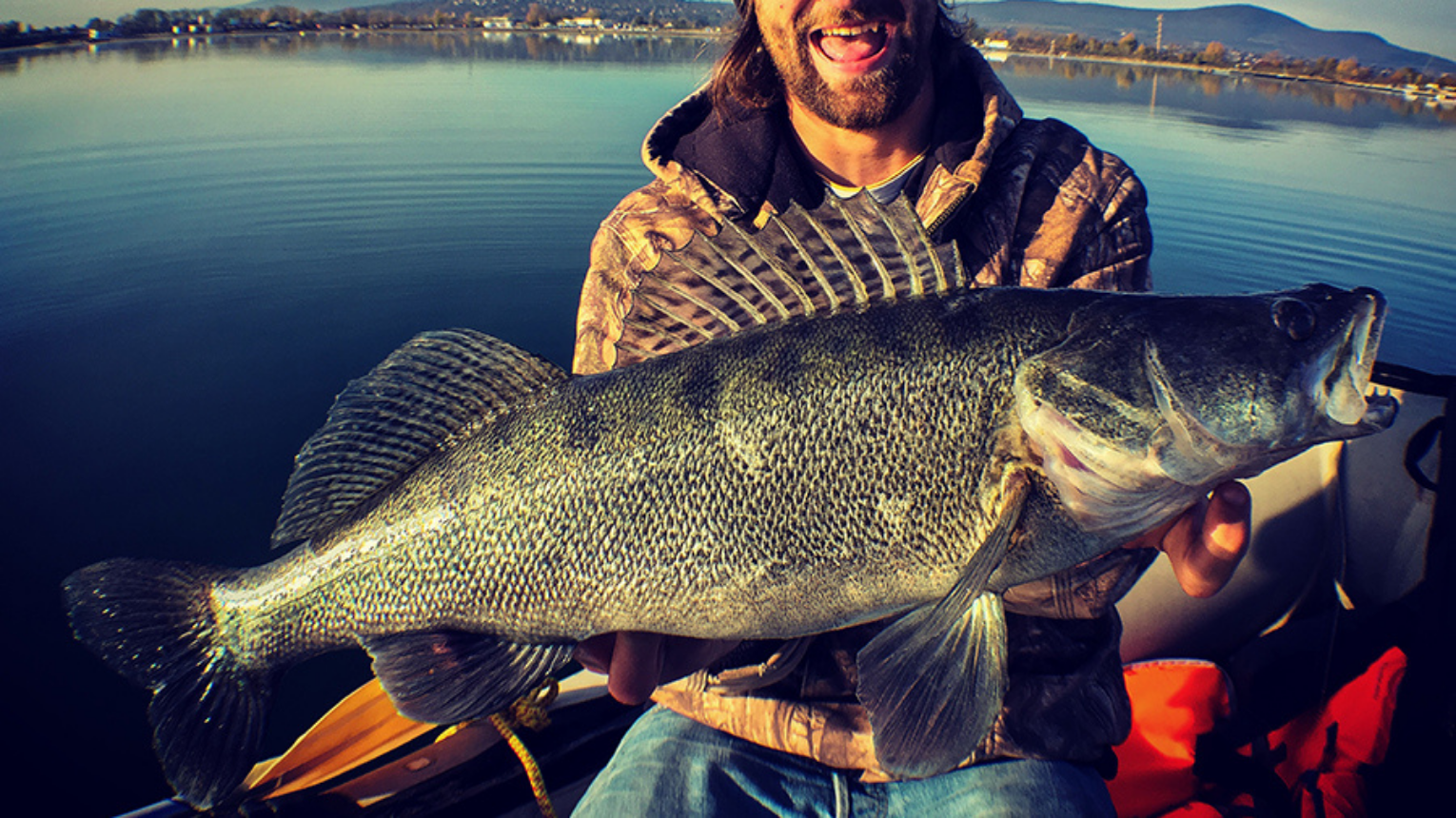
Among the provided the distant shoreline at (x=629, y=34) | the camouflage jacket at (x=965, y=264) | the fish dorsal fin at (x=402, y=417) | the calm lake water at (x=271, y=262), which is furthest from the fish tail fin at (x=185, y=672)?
the distant shoreline at (x=629, y=34)

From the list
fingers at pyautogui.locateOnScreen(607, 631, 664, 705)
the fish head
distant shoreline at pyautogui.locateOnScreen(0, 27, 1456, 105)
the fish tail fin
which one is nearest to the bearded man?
fingers at pyautogui.locateOnScreen(607, 631, 664, 705)

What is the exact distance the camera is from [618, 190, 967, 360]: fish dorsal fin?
5.59ft

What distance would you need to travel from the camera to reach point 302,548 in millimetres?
1779

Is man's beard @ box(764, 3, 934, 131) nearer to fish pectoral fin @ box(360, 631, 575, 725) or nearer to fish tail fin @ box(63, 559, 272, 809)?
fish pectoral fin @ box(360, 631, 575, 725)

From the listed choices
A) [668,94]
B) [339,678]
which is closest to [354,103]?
[668,94]

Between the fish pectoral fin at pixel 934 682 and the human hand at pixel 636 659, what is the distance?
21.0 inches

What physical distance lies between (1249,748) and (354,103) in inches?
880

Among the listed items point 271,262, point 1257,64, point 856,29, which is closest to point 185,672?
point 856,29

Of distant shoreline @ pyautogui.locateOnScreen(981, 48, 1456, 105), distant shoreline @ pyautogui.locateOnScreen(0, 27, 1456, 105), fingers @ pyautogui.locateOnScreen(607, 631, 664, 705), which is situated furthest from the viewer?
distant shoreline @ pyautogui.locateOnScreen(981, 48, 1456, 105)

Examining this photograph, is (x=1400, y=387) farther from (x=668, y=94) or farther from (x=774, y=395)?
(x=668, y=94)

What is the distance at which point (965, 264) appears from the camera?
7.32 feet

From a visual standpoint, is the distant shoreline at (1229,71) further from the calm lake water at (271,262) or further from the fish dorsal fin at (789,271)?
the fish dorsal fin at (789,271)

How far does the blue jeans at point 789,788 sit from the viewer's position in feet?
6.27

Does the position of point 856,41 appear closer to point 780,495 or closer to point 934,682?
point 780,495
